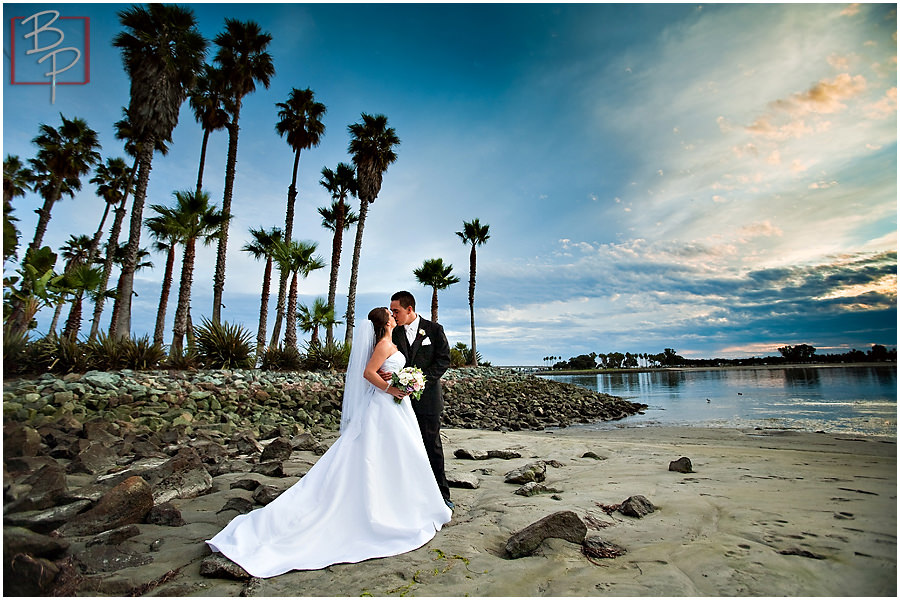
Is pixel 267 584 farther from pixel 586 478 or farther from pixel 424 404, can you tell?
pixel 586 478

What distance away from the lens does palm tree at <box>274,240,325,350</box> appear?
883 inches

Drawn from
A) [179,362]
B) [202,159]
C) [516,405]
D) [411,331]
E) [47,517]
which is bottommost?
[516,405]

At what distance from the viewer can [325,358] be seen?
1869 centimetres

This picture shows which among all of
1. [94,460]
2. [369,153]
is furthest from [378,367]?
[369,153]

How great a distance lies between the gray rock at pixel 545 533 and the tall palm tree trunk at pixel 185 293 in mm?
19021

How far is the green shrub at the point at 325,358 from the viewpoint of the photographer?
60.3 feet

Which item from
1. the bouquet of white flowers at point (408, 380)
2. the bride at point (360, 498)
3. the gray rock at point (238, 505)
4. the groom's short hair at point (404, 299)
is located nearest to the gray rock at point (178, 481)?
the gray rock at point (238, 505)

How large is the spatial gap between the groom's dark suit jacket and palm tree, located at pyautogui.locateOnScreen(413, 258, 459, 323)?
1143 inches

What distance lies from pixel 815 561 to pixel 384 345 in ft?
10.9

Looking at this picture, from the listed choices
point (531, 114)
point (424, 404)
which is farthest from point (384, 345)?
point (531, 114)

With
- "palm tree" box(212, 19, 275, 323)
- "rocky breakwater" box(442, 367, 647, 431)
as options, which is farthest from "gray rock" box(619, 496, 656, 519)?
"palm tree" box(212, 19, 275, 323)

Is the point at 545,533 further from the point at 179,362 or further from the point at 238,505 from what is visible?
the point at 179,362

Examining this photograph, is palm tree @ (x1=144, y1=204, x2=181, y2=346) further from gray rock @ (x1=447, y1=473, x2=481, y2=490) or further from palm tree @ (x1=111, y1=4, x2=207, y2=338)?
gray rock @ (x1=447, y1=473, x2=481, y2=490)

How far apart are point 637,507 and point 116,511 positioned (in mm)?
4332
